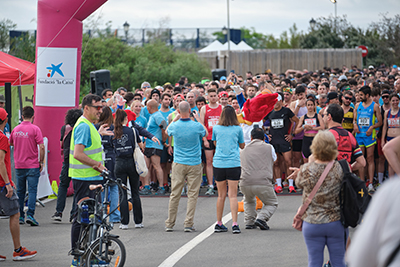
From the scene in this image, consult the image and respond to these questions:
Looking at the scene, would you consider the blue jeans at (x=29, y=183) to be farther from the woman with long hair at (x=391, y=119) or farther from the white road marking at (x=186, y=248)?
the woman with long hair at (x=391, y=119)

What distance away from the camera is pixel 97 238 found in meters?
5.84

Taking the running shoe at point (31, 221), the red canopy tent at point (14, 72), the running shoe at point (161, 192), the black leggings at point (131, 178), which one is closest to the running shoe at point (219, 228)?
the black leggings at point (131, 178)

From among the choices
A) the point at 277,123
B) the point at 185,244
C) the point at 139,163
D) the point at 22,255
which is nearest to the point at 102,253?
the point at 22,255

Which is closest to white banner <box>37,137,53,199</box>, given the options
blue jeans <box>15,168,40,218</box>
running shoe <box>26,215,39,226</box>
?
blue jeans <box>15,168,40,218</box>

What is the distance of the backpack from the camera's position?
4781 mm

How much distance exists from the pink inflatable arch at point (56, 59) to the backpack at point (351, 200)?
308 inches

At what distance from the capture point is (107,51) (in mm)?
29109

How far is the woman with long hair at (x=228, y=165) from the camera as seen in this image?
326 inches

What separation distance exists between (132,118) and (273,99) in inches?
118

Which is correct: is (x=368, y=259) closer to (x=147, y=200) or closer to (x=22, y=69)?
(x=147, y=200)

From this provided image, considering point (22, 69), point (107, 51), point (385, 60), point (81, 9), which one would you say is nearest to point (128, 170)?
point (81, 9)

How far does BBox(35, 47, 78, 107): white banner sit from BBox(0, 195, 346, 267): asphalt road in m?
2.74

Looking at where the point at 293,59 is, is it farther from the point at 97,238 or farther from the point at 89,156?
the point at 97,238

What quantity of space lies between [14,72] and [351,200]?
988 cm
